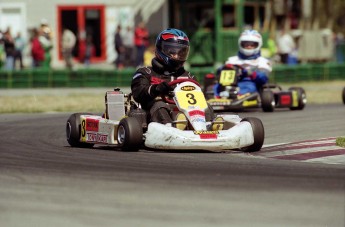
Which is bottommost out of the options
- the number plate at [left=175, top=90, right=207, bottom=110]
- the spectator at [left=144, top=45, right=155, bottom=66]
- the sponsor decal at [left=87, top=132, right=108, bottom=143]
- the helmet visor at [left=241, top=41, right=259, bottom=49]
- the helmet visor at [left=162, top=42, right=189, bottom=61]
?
the sponsor decal at [left=87, top=132, right=108, bottom=143]

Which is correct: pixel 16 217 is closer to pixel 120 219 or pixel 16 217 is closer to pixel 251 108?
pixel 120 219

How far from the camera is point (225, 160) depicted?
10.2m

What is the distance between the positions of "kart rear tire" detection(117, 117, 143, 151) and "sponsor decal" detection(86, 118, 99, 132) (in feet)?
2.49

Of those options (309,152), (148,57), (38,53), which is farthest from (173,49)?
(148,57)

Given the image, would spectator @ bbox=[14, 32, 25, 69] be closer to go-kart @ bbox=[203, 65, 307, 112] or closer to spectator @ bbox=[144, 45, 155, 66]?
spectator @ bbox=[144, 45, 155, 66]

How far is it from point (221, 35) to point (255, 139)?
22323mm

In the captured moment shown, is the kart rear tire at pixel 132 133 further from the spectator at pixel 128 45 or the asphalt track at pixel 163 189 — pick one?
the spectator at pixel 128 45

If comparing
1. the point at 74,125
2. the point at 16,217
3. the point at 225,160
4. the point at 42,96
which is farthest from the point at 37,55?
the point at 16,217

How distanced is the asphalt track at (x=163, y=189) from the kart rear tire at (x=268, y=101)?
6.35m

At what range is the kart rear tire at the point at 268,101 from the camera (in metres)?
18.1

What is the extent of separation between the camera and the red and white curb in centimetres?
1037

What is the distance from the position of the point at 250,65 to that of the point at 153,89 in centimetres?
737

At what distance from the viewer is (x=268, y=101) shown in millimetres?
18078

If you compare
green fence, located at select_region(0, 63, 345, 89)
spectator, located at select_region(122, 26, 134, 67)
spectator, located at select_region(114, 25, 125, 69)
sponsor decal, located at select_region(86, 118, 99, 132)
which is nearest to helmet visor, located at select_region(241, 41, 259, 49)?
green fence, located at select_region(0, 63, 345, 89)
